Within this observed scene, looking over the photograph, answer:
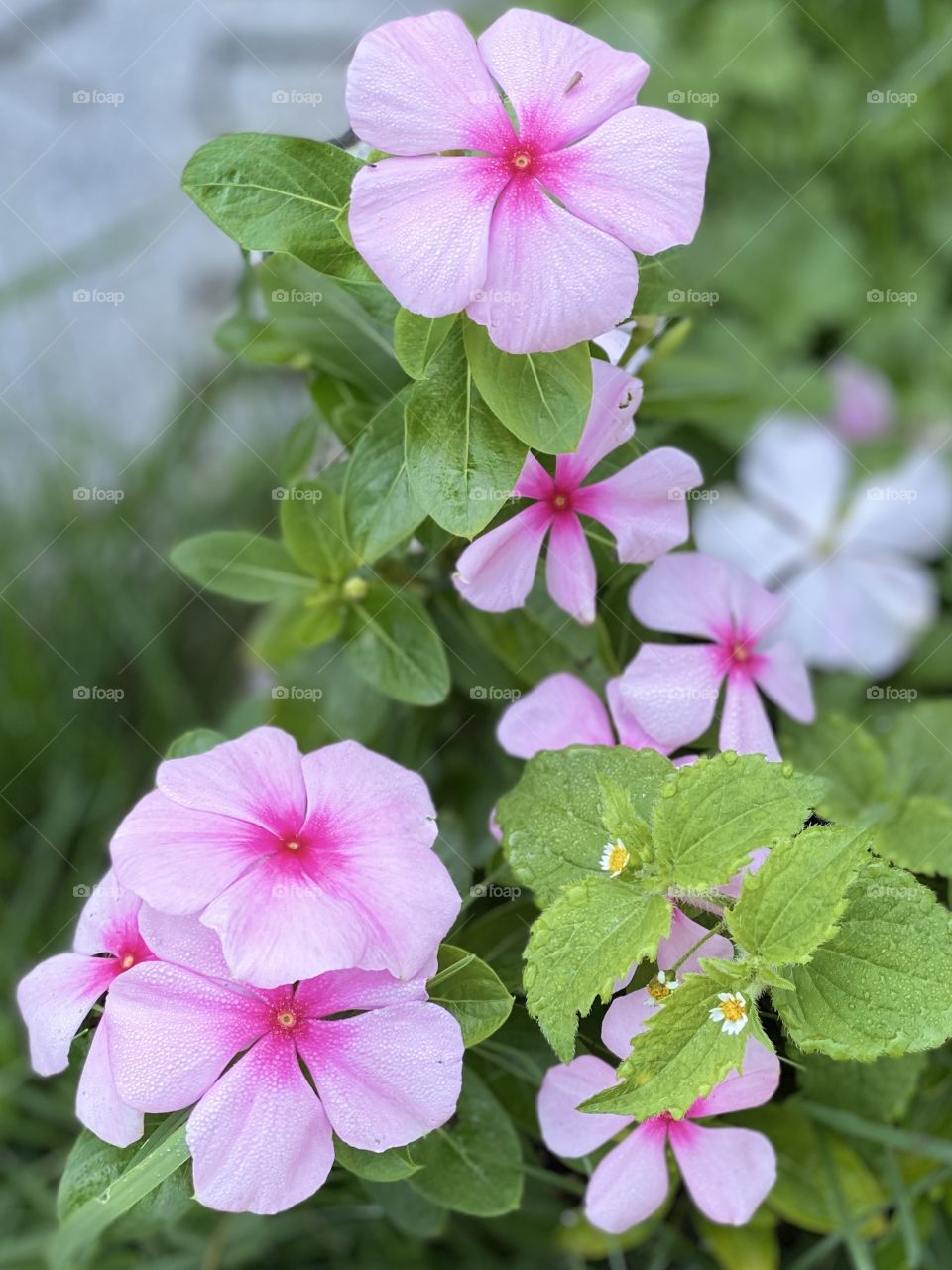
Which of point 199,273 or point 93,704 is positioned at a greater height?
point 199,273

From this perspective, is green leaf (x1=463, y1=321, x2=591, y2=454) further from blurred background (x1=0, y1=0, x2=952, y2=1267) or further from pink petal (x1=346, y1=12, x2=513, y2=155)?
blurred background (x1=0, y1=0, x2=952, y2=1267)

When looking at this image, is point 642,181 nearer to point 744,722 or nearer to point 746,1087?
point 744,722

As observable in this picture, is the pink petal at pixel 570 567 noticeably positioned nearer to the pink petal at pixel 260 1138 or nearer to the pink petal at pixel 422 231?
the pink petal at pixel 422 231

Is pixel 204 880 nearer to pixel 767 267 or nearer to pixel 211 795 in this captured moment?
pixel 211 795

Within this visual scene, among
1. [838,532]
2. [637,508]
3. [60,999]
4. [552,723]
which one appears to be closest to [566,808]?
[552,723]

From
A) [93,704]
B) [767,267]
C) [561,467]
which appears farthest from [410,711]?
[767,267]
